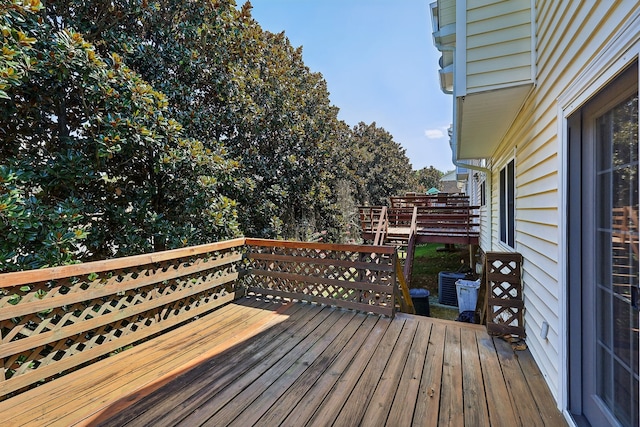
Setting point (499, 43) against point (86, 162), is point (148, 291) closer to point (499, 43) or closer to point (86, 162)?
point (86, 162)

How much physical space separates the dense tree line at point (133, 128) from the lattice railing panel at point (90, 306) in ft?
2.01

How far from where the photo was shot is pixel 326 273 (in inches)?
157

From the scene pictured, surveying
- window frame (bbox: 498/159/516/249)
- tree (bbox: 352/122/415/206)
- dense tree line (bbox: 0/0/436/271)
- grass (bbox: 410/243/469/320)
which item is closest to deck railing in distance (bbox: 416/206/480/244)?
grass (bbox: 410/243/469/320)

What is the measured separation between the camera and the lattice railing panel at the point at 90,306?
2.14 meters

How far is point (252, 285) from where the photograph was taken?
15.3ft

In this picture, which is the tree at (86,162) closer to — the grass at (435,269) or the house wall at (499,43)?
the house wall at (499,43)

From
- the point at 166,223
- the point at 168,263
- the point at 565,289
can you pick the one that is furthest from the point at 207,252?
the point at 565,289

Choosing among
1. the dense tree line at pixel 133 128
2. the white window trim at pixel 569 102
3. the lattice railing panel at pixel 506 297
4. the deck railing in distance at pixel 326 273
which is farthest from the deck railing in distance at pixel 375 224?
the white window trim at pixel 569 102

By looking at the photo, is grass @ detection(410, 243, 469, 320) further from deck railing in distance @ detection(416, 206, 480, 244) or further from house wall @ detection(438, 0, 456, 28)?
house wall @ detection(438, 0, 456, 28)

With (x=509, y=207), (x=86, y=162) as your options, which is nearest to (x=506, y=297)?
(x=509, y=207)

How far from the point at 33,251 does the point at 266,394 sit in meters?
2.65

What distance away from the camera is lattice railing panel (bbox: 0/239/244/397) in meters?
2.14

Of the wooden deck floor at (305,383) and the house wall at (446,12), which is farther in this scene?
the house wall at (446,12)

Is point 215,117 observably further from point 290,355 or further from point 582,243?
point 582,243
